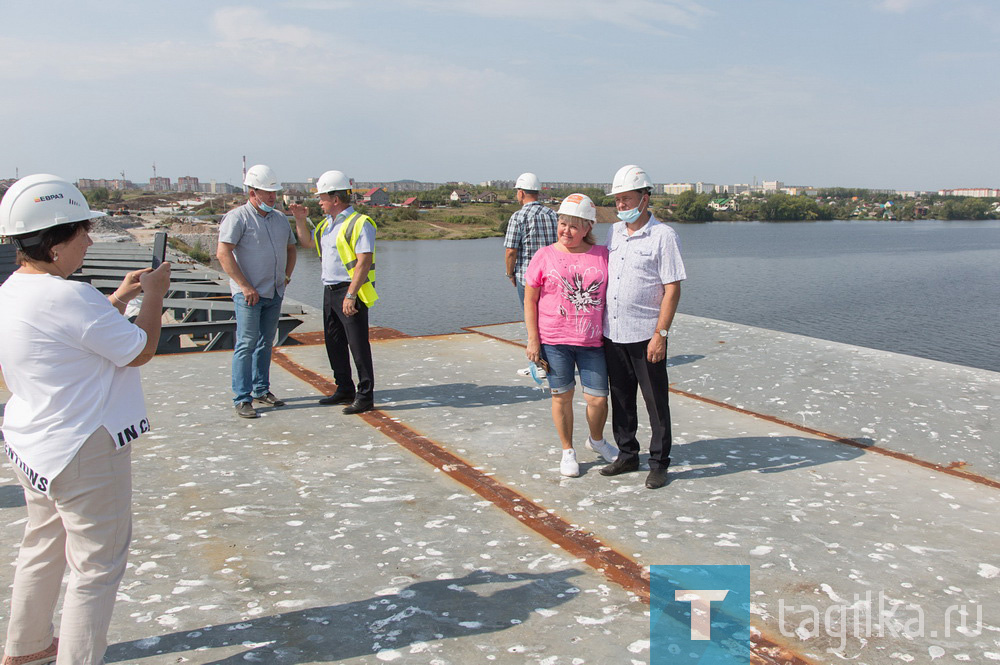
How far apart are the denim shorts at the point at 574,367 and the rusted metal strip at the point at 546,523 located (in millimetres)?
730

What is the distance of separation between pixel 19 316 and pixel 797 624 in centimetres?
304

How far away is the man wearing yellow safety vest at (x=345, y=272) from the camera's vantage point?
20.1 ft

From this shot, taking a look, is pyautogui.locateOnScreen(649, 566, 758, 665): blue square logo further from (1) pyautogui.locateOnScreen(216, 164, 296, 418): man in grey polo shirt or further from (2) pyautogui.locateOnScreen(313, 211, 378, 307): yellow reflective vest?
(1) pyautogui.locateOnScreen(216, 164, 296, 418): man in grey polo shirt

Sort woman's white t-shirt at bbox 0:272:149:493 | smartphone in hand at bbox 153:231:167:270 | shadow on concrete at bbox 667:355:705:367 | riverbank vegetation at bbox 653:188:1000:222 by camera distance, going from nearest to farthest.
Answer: woman's white t-shirt at bbox 0:272:149:493, smartphone in hand at bbox 153:231:167:270, shadow on concrete at bbox 667:355:705:367, riverbank vegetation at bbox 653:188:1000:222

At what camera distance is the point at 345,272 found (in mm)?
6301

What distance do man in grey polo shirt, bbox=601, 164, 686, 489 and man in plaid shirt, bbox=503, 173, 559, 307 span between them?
2.37m

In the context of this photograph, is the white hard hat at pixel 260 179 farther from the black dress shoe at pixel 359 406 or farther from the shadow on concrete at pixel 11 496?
the shadow on concrete at pixel 11 496

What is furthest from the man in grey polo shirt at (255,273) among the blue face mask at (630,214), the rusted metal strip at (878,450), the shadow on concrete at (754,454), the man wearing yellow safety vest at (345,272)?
the rusted metal strip at (878,450)

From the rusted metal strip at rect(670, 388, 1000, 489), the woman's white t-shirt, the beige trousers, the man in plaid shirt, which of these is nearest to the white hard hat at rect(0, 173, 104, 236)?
the woman's white t-shirt

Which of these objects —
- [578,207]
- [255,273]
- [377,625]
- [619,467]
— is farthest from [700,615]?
[255,273]

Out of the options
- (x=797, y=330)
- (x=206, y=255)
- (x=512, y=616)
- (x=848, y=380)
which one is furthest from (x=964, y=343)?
(x=206, y=255)

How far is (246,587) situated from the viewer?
3.39 m

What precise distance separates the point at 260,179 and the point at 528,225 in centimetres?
239

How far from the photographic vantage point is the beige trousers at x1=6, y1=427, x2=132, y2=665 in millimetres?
2461
